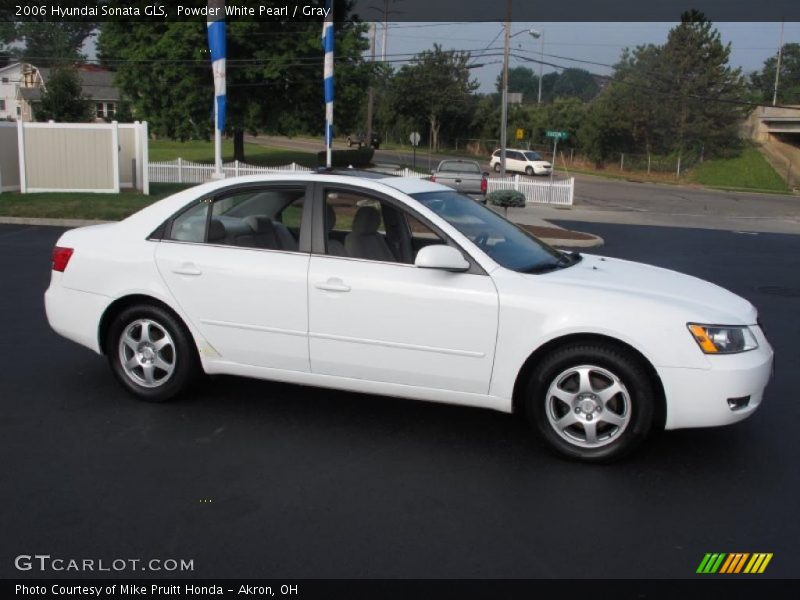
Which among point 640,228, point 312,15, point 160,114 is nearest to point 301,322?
point 640,228

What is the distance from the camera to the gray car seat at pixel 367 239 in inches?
208

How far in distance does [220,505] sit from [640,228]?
2002 cm

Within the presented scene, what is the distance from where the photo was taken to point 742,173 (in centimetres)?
5738

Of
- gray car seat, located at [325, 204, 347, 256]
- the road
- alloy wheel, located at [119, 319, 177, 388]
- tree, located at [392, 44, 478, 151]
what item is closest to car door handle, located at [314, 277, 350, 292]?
gray car seat, located at [325, 204, 347, 256]

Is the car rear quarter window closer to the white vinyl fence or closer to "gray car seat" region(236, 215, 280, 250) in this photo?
"gray car seat" region(236, 215, 280, 250)

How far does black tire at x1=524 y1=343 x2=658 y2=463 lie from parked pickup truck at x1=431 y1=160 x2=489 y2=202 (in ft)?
72.9

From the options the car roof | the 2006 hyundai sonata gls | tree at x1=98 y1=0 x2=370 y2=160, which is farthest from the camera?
tree at x1=98 y1=0 x2=370 y2=160

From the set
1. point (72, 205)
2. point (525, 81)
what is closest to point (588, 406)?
point (72, 205)

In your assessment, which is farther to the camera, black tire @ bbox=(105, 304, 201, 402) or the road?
the road

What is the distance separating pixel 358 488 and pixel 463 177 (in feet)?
77.9

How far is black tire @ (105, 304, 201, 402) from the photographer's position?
5582 millimetres

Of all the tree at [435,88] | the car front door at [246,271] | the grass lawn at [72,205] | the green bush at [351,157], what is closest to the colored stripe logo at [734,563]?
the car front door at [246,271]

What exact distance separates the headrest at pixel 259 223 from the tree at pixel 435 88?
220ft

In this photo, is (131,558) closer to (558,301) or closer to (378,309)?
(378,309)
